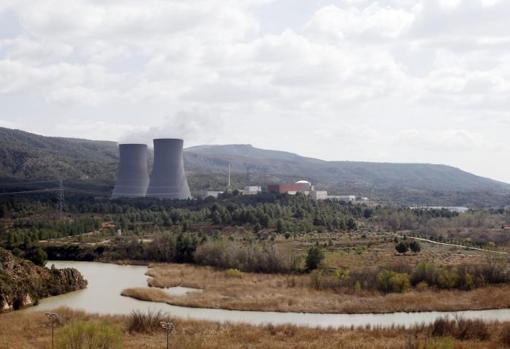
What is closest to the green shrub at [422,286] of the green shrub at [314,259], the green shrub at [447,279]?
the green shrub at [447,279]

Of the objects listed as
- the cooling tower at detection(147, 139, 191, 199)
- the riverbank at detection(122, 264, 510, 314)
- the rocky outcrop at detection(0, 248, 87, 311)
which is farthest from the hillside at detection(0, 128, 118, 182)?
the riverbank at detection(122, 264, 510, 314)

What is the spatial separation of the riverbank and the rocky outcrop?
2.80 m

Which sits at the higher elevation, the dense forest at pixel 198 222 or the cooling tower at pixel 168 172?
the cooling tower at pixel 168 172

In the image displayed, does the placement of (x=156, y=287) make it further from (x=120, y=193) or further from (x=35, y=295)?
(x=120, y=193)

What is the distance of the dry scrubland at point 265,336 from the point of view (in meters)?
15.8

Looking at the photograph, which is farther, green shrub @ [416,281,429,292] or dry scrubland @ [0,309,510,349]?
green shrub @ [416,281,429,292]

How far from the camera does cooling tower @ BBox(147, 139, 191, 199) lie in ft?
164

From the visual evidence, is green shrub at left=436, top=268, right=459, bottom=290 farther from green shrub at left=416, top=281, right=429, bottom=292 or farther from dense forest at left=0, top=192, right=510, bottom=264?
dense forest at left=0, top=192, right=510, bottom=264

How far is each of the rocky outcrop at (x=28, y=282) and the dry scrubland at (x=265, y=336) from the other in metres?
3.83

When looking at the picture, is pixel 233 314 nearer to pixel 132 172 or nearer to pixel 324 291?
pixel 324 291

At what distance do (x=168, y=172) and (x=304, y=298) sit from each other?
3022cm

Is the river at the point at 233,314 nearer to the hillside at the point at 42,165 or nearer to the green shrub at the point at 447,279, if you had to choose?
the green shrub at the point at 447,279

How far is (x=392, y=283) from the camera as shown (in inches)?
976

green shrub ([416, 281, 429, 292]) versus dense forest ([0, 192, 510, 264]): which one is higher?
dense forest ([0, 192, 510, 264])
